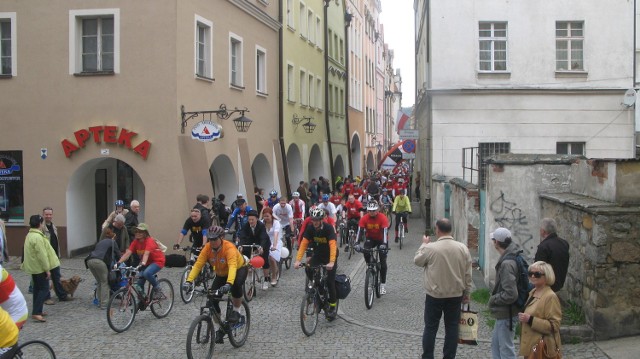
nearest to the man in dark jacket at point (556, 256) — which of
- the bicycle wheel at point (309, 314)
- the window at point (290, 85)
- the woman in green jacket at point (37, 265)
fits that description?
the bicycle wheel at point (309, 314)

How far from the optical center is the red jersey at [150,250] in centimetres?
1161

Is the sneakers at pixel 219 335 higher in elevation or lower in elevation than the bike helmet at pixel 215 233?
lower

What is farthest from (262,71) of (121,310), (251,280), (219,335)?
(219,335)

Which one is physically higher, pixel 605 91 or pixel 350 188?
pixel 605 91

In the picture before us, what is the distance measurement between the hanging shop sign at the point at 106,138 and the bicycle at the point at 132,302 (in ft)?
21.1

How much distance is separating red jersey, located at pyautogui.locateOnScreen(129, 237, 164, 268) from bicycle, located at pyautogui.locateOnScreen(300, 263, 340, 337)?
2.50 metres

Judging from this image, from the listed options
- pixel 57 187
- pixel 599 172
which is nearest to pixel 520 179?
pixel 599 172

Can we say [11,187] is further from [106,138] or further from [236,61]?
[236,61]

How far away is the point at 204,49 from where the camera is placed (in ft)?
66.0

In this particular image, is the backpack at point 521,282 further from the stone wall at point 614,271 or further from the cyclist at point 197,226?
the cyclist at point 197,226

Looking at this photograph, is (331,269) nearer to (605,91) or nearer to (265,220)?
(265,220)

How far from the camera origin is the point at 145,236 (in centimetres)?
1184

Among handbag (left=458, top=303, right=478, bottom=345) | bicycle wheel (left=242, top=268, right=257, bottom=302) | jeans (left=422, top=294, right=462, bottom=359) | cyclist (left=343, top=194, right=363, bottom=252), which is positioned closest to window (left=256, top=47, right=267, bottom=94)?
cyclist (left=343, top=194, right=363, bottom=252)

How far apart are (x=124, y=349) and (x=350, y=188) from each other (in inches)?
675
